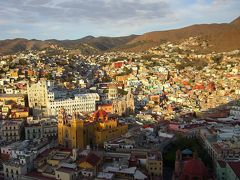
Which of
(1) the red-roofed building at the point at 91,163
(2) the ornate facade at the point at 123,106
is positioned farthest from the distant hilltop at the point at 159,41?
(1) the red-roofed building at the point at 91,163

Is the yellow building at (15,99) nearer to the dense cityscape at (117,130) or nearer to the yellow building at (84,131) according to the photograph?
the dense cityscape at (117,130)

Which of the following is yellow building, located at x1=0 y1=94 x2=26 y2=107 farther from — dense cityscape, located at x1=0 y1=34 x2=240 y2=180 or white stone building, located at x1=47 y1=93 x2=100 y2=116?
white stone building, located at x1=47 y1=93 x2=100 y2=116

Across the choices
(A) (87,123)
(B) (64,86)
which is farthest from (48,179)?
(B) (64,86)

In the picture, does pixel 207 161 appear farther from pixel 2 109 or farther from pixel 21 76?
pixel 21 76

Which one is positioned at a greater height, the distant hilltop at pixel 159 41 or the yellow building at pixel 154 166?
the distant hilltop at pixel 159 41

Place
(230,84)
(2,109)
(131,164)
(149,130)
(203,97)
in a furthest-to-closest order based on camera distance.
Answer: (230,84)
(203,97)
(2,109)
(149,130)
(131,164)

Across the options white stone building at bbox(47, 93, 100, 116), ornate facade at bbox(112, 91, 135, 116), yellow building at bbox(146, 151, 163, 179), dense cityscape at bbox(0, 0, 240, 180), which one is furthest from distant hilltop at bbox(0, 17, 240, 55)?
yellow building at bbox(146, 151, 163, 179)
